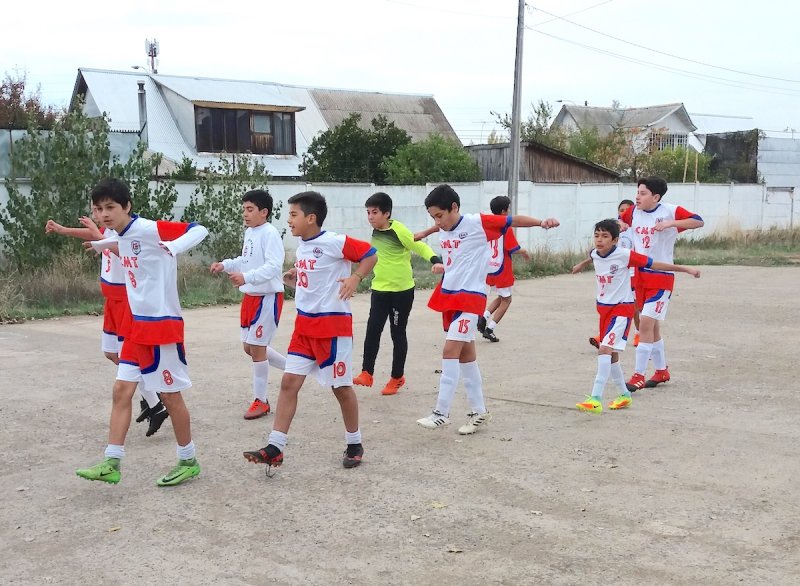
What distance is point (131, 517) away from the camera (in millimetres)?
4902

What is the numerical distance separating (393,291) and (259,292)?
155cm

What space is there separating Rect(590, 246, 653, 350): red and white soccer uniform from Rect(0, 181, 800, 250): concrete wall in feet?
39.4

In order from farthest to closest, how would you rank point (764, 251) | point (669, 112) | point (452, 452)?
point (669, 112) → point (764, 251) → point (452, 452)

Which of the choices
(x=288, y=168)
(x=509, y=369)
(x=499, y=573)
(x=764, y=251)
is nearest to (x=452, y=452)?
(x=499, y=573)

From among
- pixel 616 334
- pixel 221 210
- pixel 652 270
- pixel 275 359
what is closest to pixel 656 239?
pixel 652 270

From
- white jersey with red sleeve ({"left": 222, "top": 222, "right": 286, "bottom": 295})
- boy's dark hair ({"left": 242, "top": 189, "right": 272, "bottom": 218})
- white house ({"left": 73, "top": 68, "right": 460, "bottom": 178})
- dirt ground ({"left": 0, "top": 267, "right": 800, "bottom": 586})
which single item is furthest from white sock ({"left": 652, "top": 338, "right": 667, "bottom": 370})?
white house ({"left": 73, "top": 68, "right": 460, "bottom": 178})

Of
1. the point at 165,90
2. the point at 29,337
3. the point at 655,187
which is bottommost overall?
the point at 29,337

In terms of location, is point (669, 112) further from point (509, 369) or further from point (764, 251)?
point (509, 369)

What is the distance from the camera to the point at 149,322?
5.41 metres

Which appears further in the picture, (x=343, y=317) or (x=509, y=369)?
(x=509, y=369)

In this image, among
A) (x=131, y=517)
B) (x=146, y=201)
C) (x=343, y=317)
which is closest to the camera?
(x=131, y=517)

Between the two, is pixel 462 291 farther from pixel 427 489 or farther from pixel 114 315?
pixel 114 315

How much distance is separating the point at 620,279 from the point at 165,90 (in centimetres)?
3132

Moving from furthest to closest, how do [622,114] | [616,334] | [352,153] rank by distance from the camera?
[622,114] < [352,153] < [616,334]
